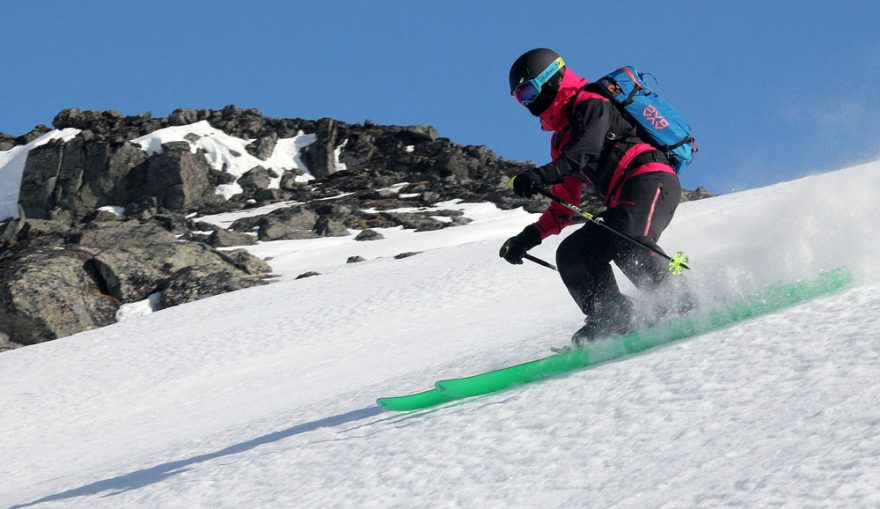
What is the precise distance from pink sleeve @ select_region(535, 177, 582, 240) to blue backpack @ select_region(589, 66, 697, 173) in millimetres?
602

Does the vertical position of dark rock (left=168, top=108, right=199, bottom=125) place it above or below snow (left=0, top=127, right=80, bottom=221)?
above

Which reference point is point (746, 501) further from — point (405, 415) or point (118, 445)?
point (118, 445)

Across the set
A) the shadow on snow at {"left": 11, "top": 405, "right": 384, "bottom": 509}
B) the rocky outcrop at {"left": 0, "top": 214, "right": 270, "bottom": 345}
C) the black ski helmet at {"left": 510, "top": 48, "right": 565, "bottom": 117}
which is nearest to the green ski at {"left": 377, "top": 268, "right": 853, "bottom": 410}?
the shadow on snow at {"left": 11, "top": 405, "right": 384, "bottom": 509}

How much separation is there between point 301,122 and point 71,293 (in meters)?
49.5

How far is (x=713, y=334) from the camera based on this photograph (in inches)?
215

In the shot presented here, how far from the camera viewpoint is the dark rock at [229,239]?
116 feet

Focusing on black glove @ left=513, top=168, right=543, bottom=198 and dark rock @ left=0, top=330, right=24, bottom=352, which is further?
dark rock @ left=0, top=330, right=24, bottom=352

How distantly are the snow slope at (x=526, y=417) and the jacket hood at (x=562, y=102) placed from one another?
1.29 meters

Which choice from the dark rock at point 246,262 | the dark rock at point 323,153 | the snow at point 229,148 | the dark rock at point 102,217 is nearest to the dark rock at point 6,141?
the snow at point 229,148

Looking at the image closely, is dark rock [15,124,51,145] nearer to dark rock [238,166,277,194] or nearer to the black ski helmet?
dark rock [238,166,277,194]

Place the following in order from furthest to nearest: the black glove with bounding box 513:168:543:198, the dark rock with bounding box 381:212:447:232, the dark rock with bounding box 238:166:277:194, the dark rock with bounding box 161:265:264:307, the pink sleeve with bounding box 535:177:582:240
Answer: the dark rock with bounding box 238:166:277:194 → the dark rock with bounding box 381:212:447:232 → the dark rock with bounding box 161:265:264:307 → the pink sleeve with bounding box 535:177:582:240 → the black glove with bounding box 513:168:543:198

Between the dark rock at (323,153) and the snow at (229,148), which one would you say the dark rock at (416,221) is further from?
the dark rock at (323,153)

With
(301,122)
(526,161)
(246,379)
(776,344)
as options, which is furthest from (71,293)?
(301,122)

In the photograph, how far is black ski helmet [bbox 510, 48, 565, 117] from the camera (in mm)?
5902
